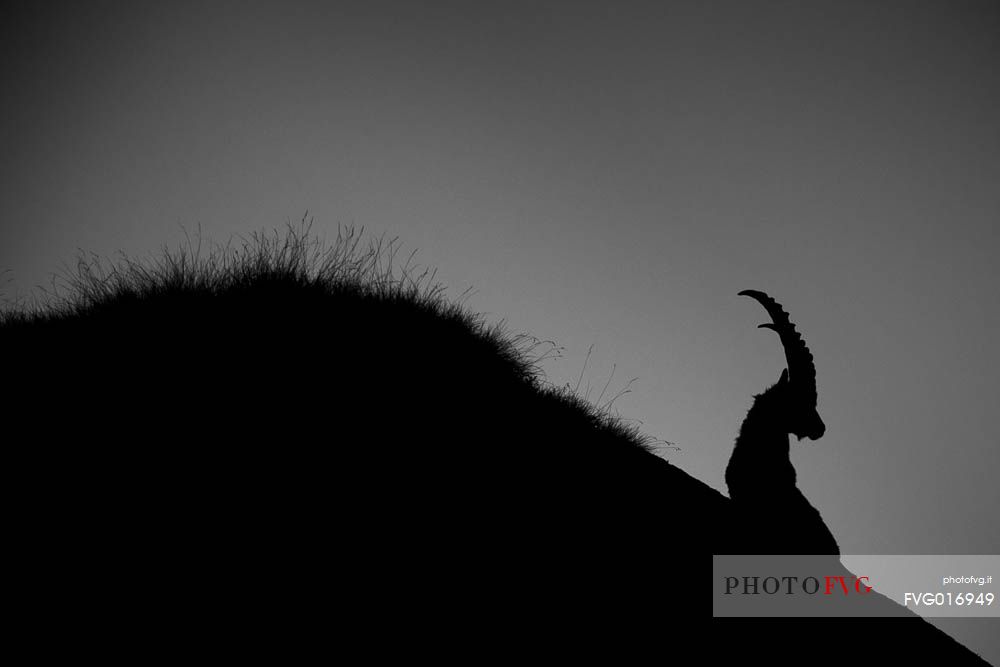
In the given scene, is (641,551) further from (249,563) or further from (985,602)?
(985,602)

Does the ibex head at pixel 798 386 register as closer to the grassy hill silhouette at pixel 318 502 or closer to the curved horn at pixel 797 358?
the curved horn at pixel 797 358

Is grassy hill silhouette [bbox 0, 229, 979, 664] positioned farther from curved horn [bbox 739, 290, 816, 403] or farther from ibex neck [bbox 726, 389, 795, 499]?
curved horn [bbox 739, 290, 816, 403]

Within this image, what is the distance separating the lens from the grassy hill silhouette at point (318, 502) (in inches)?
80.0

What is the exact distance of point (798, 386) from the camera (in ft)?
18.4

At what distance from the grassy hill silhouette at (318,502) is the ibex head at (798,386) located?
1849 millimetres

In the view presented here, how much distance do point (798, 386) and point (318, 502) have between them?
5.29 meters

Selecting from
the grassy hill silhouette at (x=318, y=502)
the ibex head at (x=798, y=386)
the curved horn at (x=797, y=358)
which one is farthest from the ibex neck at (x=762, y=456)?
the grassy hill silhouette at (x=318, y=502)

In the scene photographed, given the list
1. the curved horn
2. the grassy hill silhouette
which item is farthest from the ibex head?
the grassy hill silhouette

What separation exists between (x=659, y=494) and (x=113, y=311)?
438 centimetres

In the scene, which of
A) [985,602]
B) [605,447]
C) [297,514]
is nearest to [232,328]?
[297,514]

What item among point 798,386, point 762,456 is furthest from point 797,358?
point 762,456

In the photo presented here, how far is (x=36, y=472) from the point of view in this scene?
2287 millimetres

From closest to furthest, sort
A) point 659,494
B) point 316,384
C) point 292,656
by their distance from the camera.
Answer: point 292,656, point 316,384, point 659,494

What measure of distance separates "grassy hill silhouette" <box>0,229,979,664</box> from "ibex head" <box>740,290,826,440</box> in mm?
1849
